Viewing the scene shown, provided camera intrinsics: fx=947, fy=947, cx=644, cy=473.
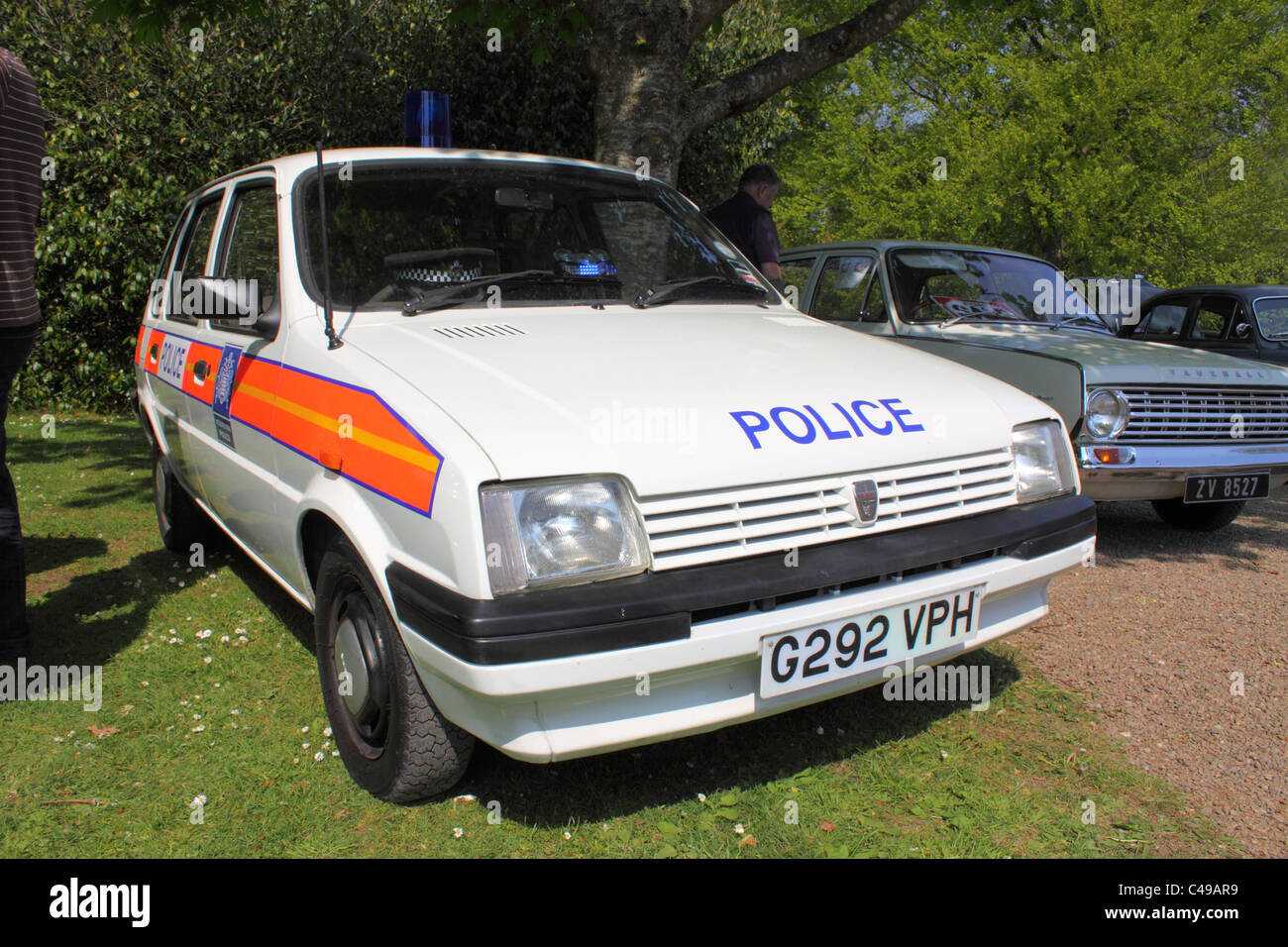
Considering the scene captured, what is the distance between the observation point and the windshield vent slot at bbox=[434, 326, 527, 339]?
2.65 meters

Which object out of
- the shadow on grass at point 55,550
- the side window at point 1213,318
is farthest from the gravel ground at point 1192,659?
the shadow on grass at point 55,550

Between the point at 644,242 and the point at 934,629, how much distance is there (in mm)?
1853

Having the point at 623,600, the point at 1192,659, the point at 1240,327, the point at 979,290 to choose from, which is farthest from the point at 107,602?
the point at 1240,327

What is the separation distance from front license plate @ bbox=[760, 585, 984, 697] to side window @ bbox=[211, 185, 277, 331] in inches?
76.9

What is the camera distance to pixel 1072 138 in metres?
11.9

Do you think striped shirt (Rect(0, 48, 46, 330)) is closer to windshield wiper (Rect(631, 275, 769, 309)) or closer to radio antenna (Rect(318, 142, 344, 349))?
radio antenna (Rect(318, 142, 344, 349))

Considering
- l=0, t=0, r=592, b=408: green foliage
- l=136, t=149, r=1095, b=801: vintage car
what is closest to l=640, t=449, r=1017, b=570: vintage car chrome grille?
l=136, t=149, r=1095, b=801: vintage car

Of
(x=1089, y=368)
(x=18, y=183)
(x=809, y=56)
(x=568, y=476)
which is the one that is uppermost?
(x=809, y=56)

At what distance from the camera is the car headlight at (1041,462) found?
2695 millimetres

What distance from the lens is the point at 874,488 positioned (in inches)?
90.7

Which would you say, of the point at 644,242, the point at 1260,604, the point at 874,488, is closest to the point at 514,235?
the point at 644,242

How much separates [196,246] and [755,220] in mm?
3172

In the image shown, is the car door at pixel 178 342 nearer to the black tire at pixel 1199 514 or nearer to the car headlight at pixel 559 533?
the car headlight at pixel 559 533

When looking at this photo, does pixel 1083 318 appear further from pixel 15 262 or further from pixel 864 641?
pixel 15 262
